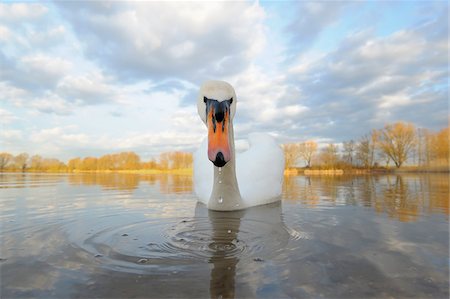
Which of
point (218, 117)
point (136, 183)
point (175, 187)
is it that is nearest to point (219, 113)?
point (218, 117)

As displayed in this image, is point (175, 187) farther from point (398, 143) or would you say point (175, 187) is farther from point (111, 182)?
point (398, 143)

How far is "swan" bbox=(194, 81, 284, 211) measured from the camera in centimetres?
390

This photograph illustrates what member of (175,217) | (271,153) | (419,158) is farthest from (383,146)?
(175,217)

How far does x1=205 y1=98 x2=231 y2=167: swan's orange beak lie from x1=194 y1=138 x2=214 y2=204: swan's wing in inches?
117

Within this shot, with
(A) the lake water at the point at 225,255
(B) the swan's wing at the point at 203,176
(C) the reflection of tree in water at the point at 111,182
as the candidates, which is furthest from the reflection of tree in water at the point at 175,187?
(A) the lake water at the point at 225,255

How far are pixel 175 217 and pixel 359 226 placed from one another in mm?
2831

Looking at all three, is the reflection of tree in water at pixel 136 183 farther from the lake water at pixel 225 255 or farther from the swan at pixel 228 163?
the lake water at pixel 225 255

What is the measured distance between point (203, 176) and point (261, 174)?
56.8 inches

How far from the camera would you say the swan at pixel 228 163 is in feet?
12.8

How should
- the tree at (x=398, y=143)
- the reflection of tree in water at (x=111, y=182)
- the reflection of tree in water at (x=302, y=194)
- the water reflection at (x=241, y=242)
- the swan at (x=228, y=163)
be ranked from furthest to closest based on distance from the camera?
the tree at (x=398, y=143)
the reflection of tree in water at (x=111, y=182)
the reflection of tree in water at (x=302, y=194)
the swan at (x=228, y=163)
the water reflection at (x=241, y=242)

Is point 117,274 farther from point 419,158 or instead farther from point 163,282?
point 419,158

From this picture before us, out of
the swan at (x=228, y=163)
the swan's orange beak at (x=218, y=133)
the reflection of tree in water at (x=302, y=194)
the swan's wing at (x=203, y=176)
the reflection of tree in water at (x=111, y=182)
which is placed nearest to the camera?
the swan's orange beak at (x=218, y=133)

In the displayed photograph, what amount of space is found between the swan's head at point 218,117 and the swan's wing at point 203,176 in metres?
2.62

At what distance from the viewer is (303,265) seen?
2.72m
